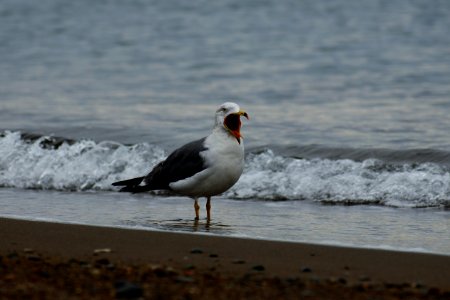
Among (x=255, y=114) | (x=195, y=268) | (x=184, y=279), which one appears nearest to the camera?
(x=184, y=279)

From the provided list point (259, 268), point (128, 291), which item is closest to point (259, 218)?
point (259, 268)

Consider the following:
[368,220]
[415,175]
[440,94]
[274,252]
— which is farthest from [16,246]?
[440,94]

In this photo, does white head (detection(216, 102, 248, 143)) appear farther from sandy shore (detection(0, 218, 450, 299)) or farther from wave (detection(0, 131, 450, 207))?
wave (detection(0, 131, 450, 207))

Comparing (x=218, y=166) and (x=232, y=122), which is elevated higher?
(x=232, y=122)

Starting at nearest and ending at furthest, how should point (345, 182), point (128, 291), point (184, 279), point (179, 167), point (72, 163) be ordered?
point (128, 291)
point (184, 279)
point (179, 167)
point (345, 182)
point (72, 163)

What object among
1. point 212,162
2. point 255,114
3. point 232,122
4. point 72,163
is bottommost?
point 72,163

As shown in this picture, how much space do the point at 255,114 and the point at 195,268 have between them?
31.3ft

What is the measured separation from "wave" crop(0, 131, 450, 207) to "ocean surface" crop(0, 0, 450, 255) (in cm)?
3

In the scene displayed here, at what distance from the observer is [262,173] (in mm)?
10594

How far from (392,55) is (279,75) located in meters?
3.06

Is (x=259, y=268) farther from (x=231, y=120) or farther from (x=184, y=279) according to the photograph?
(x=231, y=120)

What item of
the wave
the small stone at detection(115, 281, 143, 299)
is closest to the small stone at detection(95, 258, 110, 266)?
the small stone at detection(115, 281, 143, 299)

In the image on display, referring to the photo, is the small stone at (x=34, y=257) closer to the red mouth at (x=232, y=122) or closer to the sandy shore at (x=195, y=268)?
the sandy shore at (x=195, y=268)

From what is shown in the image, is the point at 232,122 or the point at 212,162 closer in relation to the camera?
the point at 212,162
